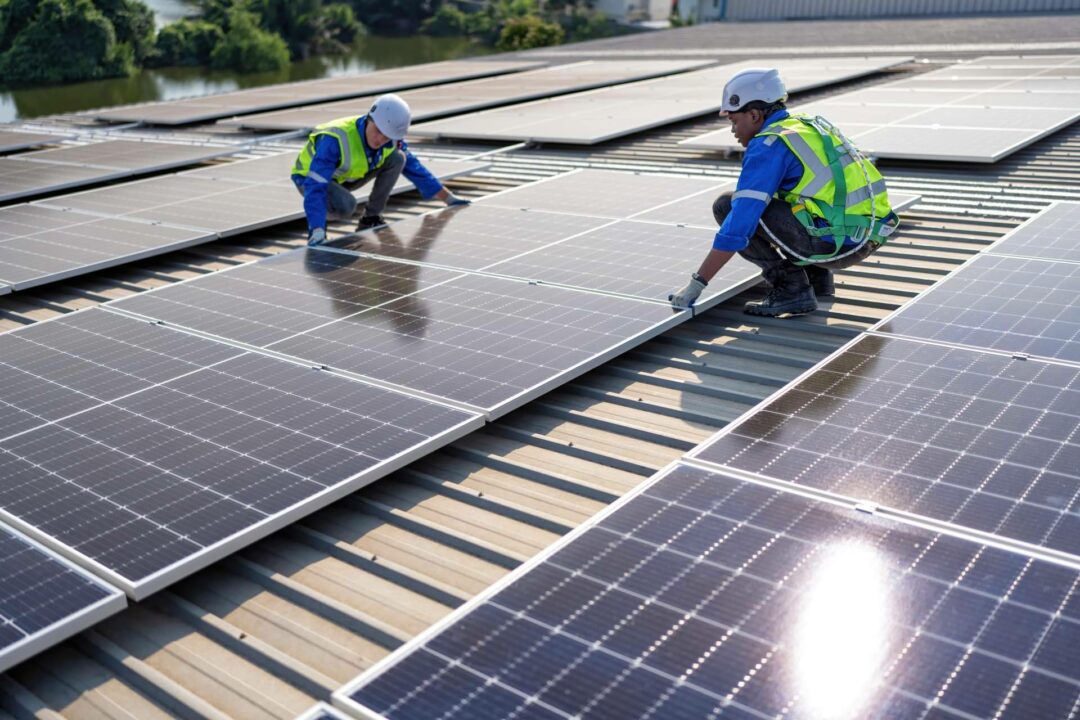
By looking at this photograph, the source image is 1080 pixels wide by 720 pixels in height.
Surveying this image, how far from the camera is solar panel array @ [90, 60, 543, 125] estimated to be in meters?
21.4

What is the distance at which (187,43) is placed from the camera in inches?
3014

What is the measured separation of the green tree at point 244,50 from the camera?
7481 centimetres

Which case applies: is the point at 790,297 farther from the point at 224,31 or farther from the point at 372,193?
the point at 224,31

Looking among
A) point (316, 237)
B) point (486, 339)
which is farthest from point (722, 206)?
point (316, 237)

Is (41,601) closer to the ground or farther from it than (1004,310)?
closer to the ground

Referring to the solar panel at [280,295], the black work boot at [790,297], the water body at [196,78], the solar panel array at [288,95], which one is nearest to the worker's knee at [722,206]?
the black work boot at [790,297]

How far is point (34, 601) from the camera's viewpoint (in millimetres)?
4523

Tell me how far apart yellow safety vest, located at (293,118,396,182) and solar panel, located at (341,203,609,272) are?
88 cm

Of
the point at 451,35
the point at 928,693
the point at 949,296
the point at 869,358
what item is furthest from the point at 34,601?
the point at 451,35

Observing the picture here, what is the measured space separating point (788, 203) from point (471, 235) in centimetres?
367

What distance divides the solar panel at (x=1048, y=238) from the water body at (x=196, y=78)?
49420 mm

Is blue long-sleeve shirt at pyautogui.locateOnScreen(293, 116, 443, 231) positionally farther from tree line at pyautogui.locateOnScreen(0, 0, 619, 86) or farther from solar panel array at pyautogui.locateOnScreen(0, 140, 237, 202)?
tree line at pyautogui.locateOnScreen(0, 0, 619, 86)

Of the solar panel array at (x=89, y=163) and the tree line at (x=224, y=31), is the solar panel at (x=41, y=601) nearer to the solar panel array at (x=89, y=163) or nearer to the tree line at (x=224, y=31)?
the solar panel array at (x=89, y=163)

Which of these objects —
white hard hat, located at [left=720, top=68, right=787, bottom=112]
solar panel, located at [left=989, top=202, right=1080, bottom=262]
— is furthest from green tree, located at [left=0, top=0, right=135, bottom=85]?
solar panel, located at [left=989, top=202, right=1080, bottom=262]
